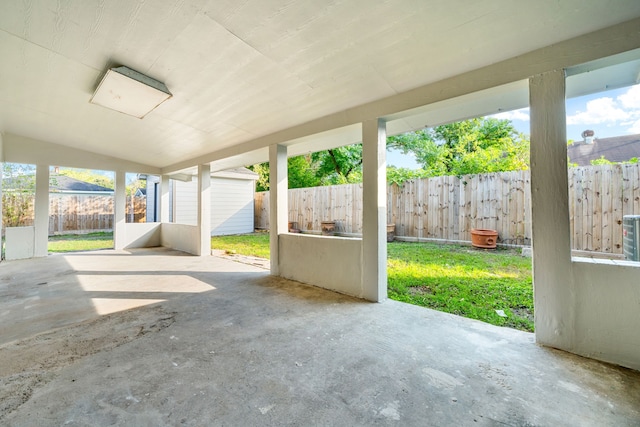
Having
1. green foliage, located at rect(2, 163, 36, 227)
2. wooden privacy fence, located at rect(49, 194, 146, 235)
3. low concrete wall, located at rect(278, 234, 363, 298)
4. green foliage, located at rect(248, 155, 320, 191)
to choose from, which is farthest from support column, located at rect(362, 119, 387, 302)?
wooden privacy fence, located at rect(49, 194, 146, 235)

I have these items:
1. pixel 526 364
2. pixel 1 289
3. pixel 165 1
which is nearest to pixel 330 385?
pixel 526 364

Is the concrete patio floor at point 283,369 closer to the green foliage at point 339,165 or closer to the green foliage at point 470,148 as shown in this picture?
the green foliage at point 470,148

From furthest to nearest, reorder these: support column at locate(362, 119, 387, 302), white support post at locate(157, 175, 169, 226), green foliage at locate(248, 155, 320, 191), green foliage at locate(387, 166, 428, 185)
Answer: green foliage at locate(248, 155, 320, 191) < green foliage at locate(387, 166, 428, 185) < white support post at locate(157, 175, 169, 226) < support column at locate(362, 119, 387, 302)

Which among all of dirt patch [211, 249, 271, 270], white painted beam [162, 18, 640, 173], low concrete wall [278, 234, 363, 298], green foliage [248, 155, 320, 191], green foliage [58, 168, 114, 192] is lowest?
dirt patch [211, 249, 271, 270]

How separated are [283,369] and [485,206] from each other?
624cm

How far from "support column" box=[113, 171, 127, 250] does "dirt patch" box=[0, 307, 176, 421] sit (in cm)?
590

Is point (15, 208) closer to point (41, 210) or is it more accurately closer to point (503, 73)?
point (41, 210)

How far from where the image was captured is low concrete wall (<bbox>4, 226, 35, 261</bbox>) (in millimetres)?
5914

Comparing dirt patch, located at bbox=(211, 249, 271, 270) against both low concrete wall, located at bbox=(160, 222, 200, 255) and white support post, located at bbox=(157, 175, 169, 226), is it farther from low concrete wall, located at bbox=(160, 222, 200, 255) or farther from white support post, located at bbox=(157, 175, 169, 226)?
white support post, located at bbox=(157, 175, 169, 226)

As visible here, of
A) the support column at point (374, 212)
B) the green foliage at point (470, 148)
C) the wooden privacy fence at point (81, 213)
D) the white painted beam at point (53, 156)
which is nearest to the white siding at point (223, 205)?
the white painted beam at point (53, 156)

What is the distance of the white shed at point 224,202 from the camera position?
392 inches

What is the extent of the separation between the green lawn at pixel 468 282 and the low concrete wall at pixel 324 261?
2.02 ft

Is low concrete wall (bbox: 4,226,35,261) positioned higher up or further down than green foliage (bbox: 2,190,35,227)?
further down

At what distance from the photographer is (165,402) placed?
153 centimetres
